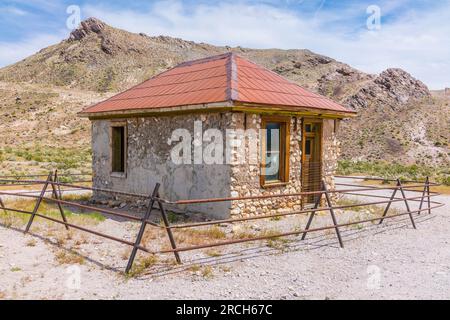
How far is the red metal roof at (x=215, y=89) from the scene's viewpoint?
9938 millimetres

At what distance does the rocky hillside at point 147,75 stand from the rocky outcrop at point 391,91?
11 centimetres

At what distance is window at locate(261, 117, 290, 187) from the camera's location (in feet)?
34.3

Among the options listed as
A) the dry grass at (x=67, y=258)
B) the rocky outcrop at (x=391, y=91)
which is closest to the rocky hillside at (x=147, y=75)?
the rocky outcrop at (x=391, y=91)

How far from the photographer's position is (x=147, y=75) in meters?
73.4

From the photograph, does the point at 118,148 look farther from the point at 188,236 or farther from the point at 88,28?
the point at 88,28

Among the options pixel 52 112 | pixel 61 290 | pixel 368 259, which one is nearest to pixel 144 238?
pixel 61 290

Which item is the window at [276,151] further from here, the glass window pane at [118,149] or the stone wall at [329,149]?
the glass window pane at [118,149]

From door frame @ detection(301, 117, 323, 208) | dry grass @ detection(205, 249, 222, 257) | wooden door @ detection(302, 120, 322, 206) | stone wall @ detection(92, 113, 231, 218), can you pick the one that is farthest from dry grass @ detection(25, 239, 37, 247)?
wooden door @ detection(302, 120, 322, 206)

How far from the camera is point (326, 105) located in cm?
Result: 1195

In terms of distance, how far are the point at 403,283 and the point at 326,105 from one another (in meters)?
6.71

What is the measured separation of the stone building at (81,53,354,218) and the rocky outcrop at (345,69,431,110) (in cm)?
4113

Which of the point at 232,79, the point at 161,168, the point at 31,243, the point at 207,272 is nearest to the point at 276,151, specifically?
the point at 232,79

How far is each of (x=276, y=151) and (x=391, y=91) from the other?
149 ft

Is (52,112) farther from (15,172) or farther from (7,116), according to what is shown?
(15,172)
